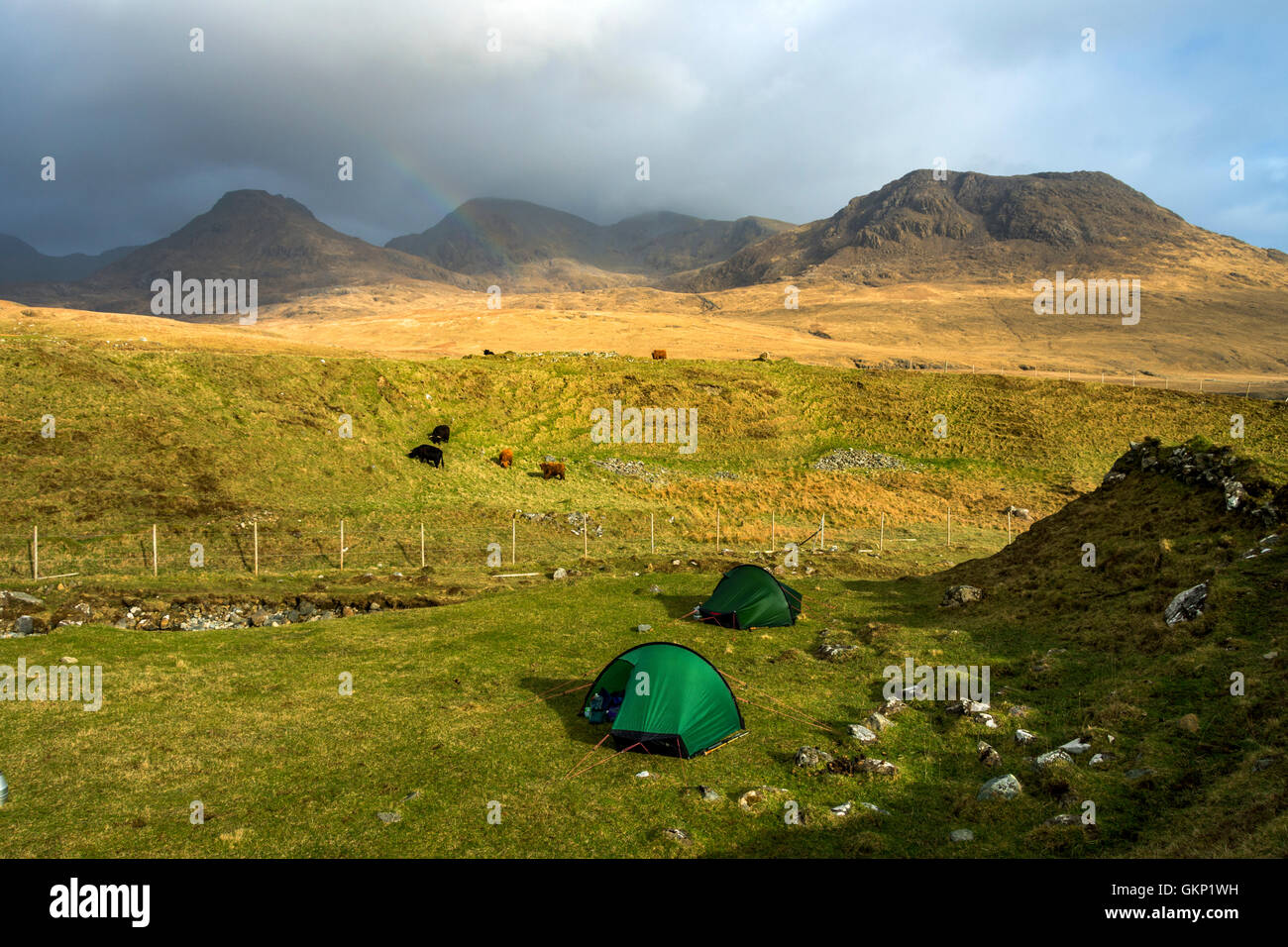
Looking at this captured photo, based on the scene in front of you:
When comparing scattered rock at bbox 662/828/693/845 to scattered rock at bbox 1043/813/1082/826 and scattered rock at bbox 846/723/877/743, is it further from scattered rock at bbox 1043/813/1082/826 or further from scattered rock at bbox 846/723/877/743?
scattered rock at bbox 1043/813/1082/826

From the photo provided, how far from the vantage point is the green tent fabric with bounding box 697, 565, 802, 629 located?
23406 millimetres

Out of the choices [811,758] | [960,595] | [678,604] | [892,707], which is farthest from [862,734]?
[678,604]

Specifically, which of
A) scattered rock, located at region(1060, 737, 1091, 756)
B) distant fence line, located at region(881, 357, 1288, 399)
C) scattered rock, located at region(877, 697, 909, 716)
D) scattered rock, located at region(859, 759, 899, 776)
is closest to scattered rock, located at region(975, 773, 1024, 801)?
scattered rock, located at region(859, 759, 899, 776)

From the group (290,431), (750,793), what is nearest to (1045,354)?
(290,431)

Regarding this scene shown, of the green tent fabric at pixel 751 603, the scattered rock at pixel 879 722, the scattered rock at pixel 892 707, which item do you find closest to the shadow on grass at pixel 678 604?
the green tent fabric at pixel 751 603

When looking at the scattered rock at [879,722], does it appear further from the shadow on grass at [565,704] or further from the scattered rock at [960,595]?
the scattered rock at [960,595]

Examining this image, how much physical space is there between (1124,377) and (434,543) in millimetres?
117579

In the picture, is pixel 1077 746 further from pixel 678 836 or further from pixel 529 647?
pixel 529 647

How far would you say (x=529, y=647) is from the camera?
21.2 m

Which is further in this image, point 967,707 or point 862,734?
point 967,707

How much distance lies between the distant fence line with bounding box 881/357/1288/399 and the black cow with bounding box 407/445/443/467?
6749 centimetres
